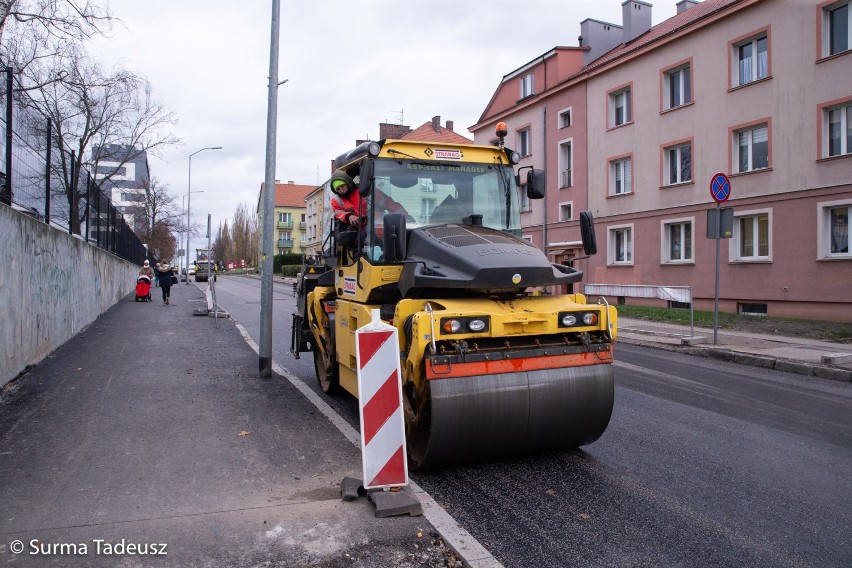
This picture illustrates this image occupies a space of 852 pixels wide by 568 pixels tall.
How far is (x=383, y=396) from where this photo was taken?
4.29 m

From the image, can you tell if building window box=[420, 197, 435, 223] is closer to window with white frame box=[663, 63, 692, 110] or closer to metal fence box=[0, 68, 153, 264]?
metal fence box=[0, 68, 153, 264]

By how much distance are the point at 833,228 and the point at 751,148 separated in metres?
3.80

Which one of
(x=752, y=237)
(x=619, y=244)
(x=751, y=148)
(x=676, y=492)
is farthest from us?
(x=619, y=244)

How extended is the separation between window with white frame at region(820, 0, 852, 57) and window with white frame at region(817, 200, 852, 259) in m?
4.13

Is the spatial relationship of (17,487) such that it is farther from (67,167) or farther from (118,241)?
(118,241)

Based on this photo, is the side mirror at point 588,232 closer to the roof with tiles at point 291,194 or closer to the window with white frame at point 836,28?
the window with white frame at point 836,28

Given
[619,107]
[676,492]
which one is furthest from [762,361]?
[619,107]

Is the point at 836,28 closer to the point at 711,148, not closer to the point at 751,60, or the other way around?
the point at 751,60

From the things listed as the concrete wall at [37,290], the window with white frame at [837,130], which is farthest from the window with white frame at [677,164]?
the concrete wall at [37,290]

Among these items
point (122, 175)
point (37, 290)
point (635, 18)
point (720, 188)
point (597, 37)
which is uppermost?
point (635, 18)

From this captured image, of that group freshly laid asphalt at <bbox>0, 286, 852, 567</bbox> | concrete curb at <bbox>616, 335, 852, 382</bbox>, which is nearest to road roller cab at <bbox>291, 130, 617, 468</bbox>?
freshly laid asphalt at <bbox>0, 286, 852, 567</bbox>

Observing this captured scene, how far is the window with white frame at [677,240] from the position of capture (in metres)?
21.5

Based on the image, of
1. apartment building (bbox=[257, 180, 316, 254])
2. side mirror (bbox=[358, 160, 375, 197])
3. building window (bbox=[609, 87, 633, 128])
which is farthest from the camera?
apartment building (bbox=[257, 180, 316, 254])

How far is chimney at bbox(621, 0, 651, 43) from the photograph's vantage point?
27.3 meters
